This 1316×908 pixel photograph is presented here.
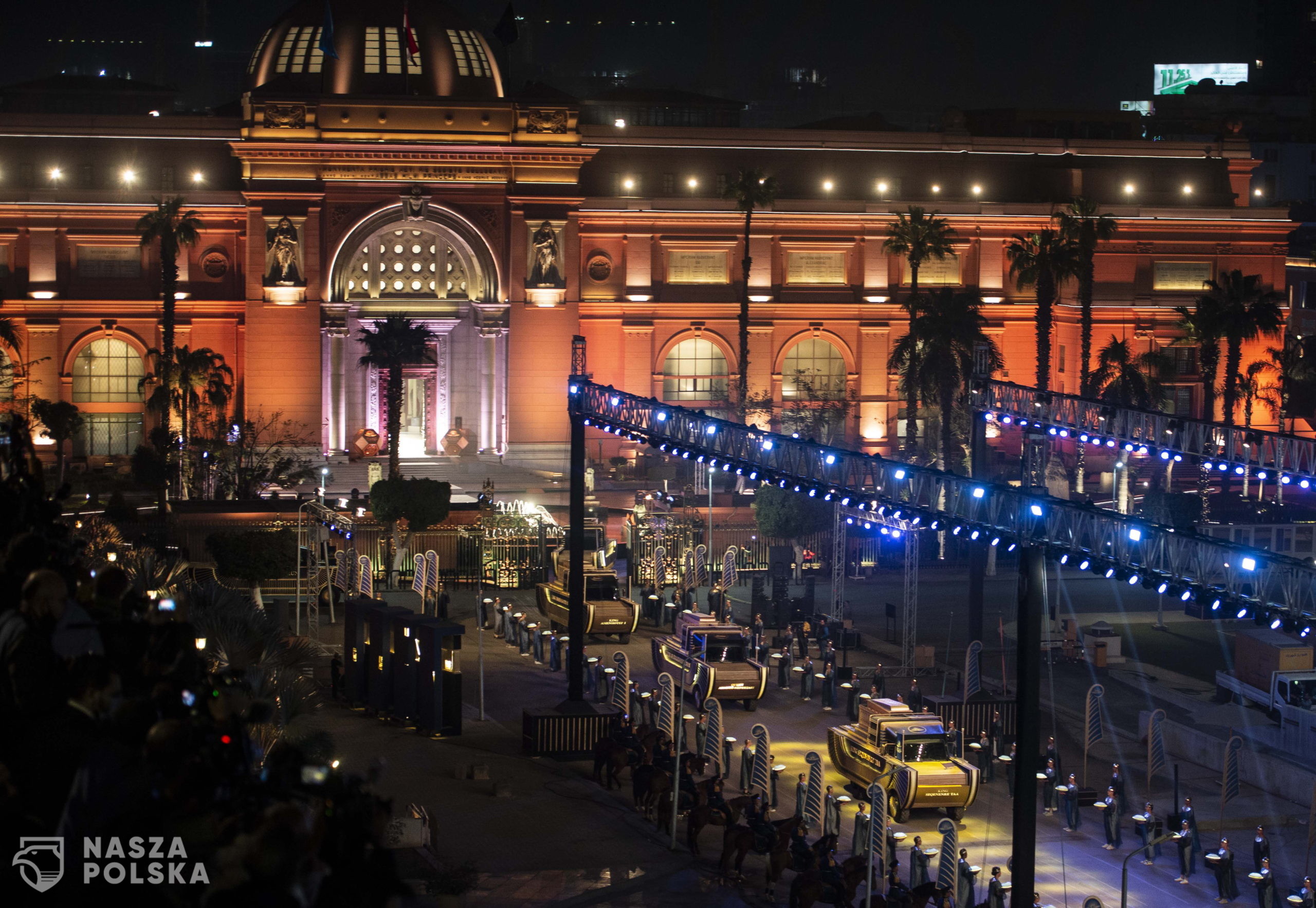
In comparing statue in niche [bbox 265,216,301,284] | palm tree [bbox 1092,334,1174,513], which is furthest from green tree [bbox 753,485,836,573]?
statue in niche [bbox 265,216,301,284]

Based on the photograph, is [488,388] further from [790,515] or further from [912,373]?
[790,515]

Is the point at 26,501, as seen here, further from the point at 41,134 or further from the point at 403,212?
the point at 41,134

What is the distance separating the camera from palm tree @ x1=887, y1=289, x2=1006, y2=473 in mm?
69000

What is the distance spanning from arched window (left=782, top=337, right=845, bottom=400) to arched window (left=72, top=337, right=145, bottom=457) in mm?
31547

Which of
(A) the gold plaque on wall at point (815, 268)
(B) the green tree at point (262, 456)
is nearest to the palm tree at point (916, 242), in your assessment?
(A) the gold plaque on wall at point (815, 268)

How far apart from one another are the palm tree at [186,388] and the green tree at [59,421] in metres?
3.43

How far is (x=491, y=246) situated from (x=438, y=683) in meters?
46.4

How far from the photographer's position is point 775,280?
3371 inches

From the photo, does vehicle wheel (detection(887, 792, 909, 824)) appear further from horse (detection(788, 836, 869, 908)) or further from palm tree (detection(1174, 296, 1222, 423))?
palm tree (detection(1174, 296, 1222, 423))

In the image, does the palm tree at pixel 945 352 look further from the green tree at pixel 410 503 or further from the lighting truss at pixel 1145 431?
the lighting truss at pixel 1145 431

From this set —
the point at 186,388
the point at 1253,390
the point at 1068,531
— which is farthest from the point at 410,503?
the point at 1253,390

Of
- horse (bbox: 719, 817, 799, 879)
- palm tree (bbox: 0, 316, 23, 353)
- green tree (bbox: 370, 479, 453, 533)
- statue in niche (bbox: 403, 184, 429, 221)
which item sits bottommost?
horse (bbox: 719, 817, 799, 879)

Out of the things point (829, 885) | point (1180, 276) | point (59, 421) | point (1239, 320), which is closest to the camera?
point (829, 885)

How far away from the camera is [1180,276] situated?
294 feet
